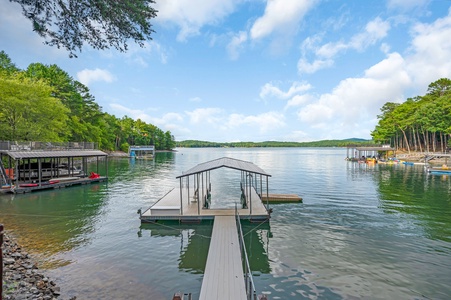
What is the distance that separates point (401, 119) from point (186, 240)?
84.7m

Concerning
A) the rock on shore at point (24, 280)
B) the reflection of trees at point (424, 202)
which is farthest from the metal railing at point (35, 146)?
the reflection of trees at point (424, 202)

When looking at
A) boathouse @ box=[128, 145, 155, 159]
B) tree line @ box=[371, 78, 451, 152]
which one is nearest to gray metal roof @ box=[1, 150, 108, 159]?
boathouse @ box=[128, 145, 155, 159]

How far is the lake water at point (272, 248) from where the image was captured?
9.08m

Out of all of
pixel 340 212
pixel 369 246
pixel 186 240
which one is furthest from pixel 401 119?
pixel 186 240

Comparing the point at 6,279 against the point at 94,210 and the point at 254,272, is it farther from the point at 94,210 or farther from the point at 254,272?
the point at 94,210

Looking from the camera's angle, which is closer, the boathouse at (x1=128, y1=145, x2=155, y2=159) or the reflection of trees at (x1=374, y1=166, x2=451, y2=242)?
the reflection of trees at (x1=374, y1=166, x2=451, y2=242)

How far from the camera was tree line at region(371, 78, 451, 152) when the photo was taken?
60272 millimetres

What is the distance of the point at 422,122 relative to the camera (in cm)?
6319

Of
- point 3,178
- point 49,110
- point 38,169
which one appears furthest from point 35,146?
point 49,110

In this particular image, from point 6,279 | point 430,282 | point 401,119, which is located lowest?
point 430,282

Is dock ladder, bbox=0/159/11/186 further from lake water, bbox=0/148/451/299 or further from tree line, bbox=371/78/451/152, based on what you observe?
tree line, bbox=371/78/451/152

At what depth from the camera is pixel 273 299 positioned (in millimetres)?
8305

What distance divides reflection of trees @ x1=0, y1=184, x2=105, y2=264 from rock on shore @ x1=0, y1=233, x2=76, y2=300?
1.13 meters

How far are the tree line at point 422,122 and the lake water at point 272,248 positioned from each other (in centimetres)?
4961
